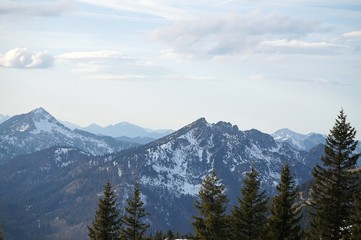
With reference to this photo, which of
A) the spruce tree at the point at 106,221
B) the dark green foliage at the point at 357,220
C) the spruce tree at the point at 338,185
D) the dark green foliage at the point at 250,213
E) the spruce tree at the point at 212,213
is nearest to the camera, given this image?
the dark green foliage at the point at 357,220

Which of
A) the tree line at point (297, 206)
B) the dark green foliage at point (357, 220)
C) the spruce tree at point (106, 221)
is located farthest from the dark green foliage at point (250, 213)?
the spruce tree at point (106, 221)

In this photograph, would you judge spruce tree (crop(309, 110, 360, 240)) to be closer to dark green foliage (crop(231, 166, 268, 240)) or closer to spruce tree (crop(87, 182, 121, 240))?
dark green foliage (crop(231, 166, 268, 240))

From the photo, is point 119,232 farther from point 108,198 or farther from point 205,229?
point 205,229

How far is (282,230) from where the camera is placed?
4416 centimetres

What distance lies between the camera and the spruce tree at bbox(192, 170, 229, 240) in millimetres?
47781

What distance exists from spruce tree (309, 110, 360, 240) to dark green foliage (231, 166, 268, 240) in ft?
18.3

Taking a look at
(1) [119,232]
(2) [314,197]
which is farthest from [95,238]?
(2) [314,197]

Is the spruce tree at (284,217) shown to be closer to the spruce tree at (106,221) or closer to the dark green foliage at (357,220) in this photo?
the dark green foliage at (357,220)

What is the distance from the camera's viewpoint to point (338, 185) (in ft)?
141

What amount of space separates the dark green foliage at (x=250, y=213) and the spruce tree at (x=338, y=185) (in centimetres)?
559

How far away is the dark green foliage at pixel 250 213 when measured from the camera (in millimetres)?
46469

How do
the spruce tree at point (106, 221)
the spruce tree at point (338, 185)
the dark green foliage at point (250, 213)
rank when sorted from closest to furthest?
the spruce tree at point (338, 185), the dark green foliage at point (250, 213), the spruce tree at point (106, 221)

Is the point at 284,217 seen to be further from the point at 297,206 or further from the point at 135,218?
the point at 135,218

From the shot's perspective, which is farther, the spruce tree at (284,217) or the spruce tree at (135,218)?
the spruce tree at (135,218)
